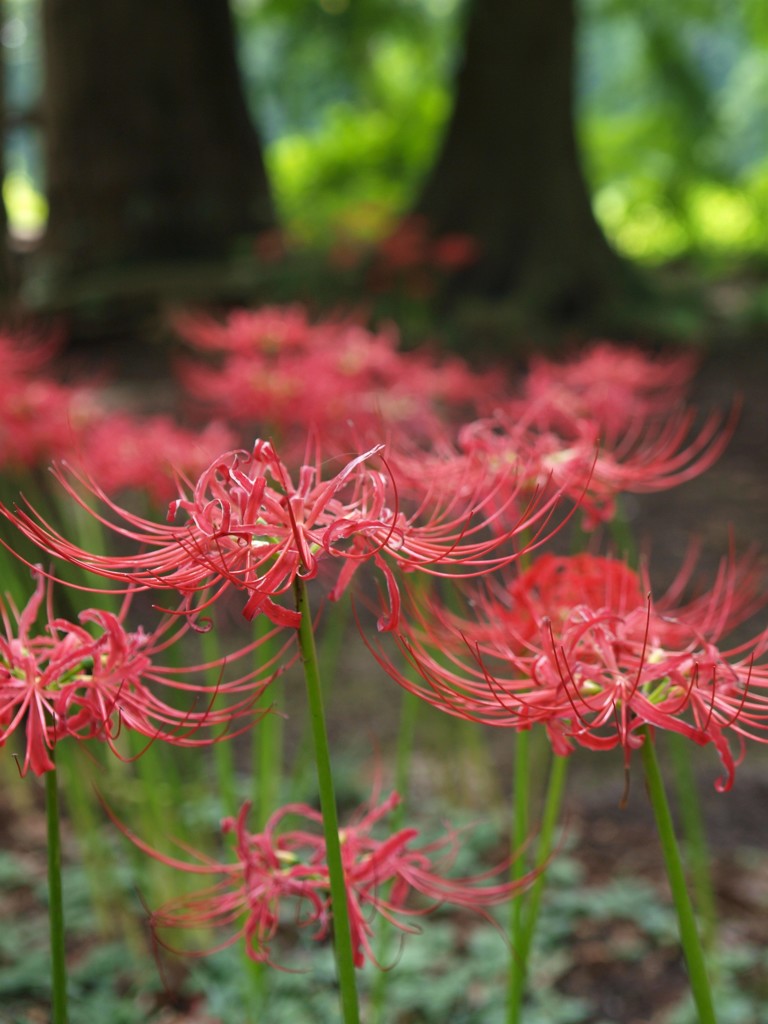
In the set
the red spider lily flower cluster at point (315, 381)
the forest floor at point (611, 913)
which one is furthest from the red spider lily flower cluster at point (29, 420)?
the forest floor at point (611, 913)

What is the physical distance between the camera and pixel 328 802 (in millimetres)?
687

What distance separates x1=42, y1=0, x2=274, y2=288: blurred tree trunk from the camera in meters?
7.12

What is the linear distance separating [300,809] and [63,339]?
5.48m

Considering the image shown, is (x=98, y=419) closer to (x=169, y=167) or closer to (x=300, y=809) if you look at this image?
(x=300, y=809)

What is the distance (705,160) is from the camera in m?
10.8

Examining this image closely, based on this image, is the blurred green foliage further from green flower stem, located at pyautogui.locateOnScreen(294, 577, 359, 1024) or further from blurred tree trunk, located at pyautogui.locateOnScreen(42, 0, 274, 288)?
green flower stem, located at pyautogui.locateOnScreen(294, 577, 359, 1024)

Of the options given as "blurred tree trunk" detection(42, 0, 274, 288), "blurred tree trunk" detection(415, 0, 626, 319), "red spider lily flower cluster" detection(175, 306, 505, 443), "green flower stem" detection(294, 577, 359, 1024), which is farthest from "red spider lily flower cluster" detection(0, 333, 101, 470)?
"blurred tree trunk" detection(42, 0, 274, 288)

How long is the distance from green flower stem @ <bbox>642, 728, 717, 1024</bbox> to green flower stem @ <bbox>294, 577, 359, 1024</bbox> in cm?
22

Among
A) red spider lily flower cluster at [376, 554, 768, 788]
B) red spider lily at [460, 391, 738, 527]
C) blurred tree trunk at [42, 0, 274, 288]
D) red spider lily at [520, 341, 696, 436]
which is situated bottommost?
red spider lily flower cluster at [376, 554, 768, 788]

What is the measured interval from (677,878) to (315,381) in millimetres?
1110

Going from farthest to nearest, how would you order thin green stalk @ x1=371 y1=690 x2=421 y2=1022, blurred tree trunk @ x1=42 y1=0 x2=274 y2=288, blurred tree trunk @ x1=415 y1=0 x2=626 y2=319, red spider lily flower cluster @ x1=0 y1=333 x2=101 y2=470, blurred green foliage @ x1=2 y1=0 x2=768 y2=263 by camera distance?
blurred green foliage @ x1=2 y1=0 x2=768 y2=263 → blurred tree trunk @ x1=42 y1=0 x2=274 y2=288 → blurred tree trunk @ x1=415 y1=0 x2=626 y2=319 → red spider lily flower cluster @ x1=0 y1=333 x2=101 y2=470 → thin green stalk @ x1=371 y1=690 x2=421 y2=1022

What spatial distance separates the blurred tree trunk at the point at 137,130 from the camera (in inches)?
280

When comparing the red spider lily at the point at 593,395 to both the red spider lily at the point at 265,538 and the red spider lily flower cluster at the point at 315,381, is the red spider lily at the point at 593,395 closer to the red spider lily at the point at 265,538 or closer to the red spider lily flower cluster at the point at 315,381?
the red spider lily flower cluster at the point at 315,381

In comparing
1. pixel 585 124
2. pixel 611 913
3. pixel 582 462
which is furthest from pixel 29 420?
pixel 585 124
